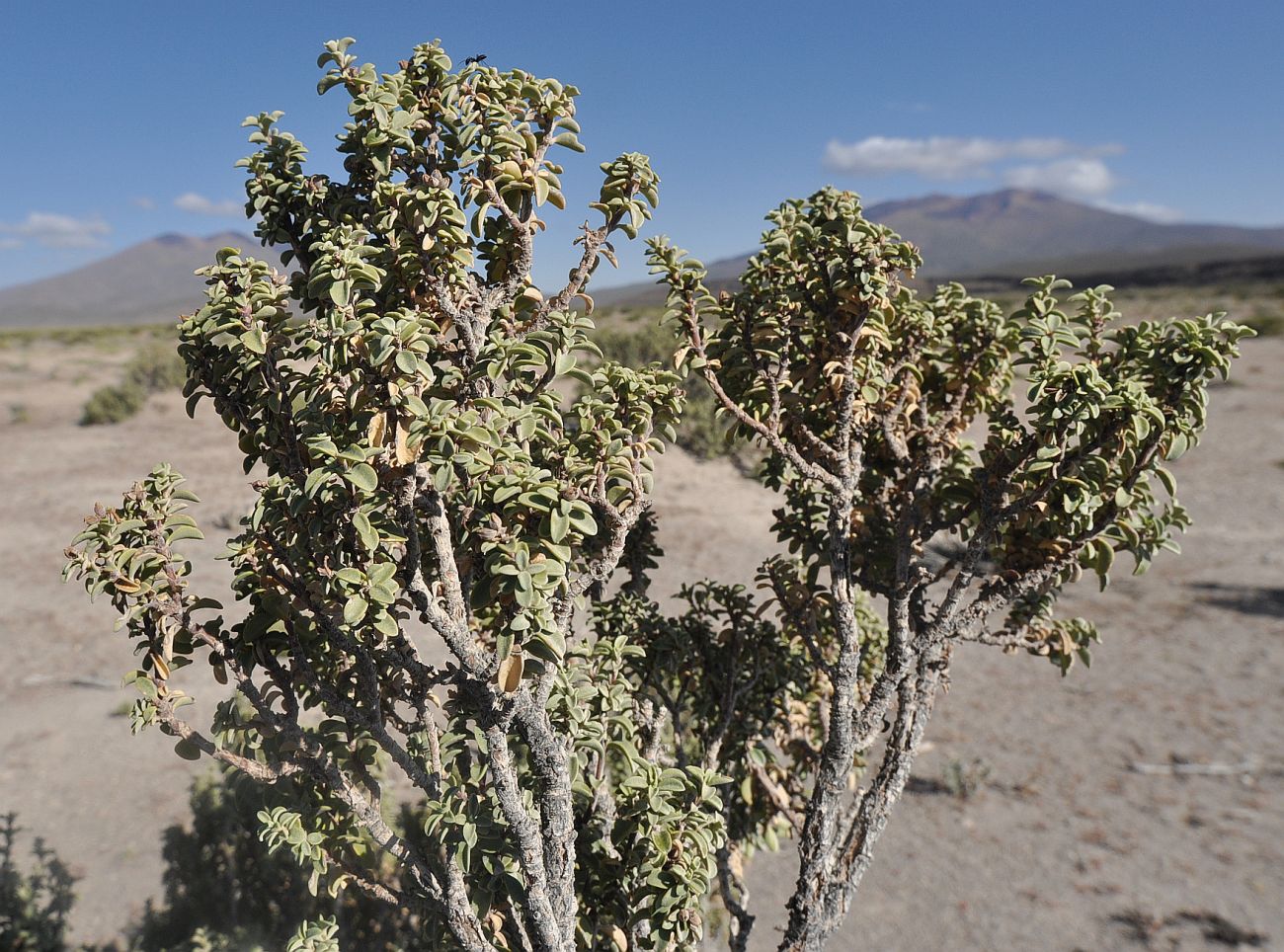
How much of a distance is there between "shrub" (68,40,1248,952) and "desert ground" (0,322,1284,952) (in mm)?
4049

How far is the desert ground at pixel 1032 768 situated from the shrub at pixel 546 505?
13.3ft

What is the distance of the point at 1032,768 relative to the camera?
9.19 metres

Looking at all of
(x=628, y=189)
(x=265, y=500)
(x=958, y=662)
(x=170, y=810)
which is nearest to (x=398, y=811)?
(x=170, y=810)

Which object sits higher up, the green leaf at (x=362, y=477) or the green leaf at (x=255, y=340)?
the green leaf at (x=255, y=340)

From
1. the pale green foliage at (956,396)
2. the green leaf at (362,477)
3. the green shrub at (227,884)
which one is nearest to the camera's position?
the green leaf at (362,477)

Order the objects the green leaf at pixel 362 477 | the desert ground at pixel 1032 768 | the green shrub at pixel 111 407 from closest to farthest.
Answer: the green leaf at pixel 362 477, the desert ground at pixel 1032 768, the green shrub at pixel 111 407

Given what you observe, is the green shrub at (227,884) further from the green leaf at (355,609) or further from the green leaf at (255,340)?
the green leaf at (255,340)

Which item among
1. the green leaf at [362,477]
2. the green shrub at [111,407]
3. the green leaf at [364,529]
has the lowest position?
the green shrub at [111,407]

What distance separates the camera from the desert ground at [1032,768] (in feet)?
23.1

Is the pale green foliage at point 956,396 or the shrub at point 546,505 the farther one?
the pale green foliage at point 956,396

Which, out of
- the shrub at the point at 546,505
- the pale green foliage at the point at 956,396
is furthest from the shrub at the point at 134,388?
the pale green foliage at the point at 956,396

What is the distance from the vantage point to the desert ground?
7047 mm

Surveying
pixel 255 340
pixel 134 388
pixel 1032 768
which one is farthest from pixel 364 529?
pixel 134 388

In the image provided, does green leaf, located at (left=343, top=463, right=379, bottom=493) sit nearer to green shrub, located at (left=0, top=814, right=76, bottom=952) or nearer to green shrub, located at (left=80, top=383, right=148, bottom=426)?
green shrub, located at (left=0, top=814, right=76, bottom=952)
